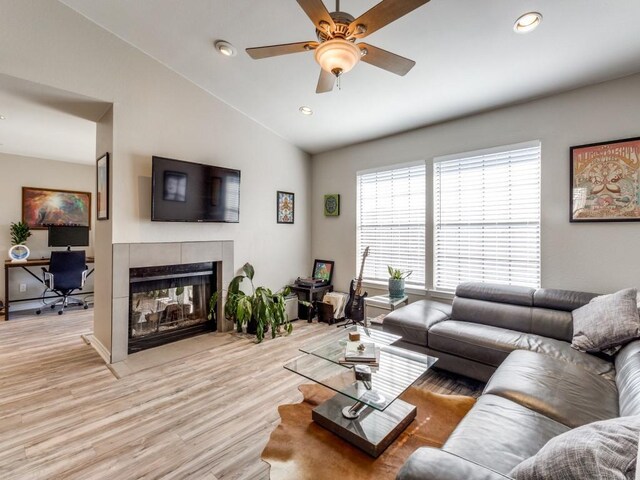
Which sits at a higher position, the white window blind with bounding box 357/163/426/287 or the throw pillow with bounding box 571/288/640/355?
the white window blind with bounding box 357/163/426/287

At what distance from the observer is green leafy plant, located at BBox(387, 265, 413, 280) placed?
3.83 meters

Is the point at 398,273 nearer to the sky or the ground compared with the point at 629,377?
nearer to the sky

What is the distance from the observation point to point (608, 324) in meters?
2.09

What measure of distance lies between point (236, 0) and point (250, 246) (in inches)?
109

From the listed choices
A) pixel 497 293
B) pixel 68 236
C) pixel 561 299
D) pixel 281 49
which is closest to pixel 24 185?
pixel 68 236

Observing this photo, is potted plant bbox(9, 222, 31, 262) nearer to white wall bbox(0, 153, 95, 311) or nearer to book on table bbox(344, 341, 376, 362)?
white wall bbox(0, 153, 95, 311)

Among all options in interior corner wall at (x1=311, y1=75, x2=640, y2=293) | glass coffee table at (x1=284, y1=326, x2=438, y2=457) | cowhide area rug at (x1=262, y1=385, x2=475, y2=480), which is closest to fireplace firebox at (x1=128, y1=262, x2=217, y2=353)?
glass coffee table at (x1=284, y1=326, x2=438, y2=457)

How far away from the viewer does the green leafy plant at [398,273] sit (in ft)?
12.6

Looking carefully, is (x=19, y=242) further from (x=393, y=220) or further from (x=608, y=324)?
(x=608, y=324)

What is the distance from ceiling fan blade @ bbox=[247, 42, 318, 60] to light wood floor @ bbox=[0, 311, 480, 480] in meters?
2.49

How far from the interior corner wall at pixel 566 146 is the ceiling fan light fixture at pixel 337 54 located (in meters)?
1.77

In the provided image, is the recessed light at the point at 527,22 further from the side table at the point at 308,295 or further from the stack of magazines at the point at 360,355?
the side table at the point at 308,295

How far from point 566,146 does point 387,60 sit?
220cm

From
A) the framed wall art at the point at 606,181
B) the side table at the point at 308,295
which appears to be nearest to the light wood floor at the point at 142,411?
the side table at the point at 308,295
